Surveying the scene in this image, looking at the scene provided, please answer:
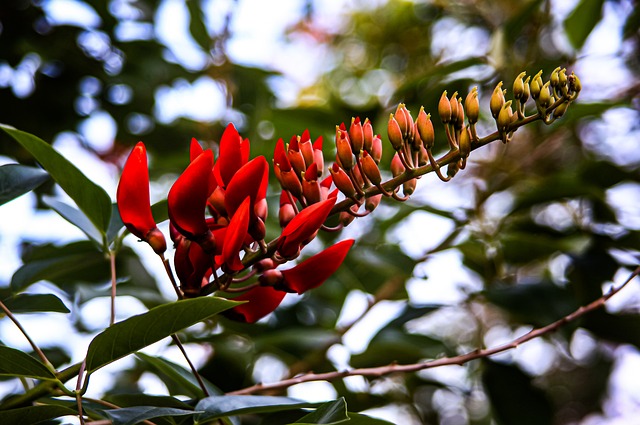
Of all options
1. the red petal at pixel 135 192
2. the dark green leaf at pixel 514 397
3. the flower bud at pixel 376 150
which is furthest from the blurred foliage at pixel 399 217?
the flower bud at pixel 376 150

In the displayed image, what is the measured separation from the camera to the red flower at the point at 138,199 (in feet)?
2.14

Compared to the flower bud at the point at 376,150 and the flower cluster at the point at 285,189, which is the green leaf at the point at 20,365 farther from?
the flower bud at the point at 376,150

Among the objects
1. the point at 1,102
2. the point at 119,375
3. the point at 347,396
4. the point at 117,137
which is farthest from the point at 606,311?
the point at 1,102

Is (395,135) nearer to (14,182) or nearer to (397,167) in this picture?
(397,167)

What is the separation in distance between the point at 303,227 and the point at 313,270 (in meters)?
0.06

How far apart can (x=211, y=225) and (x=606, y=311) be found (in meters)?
0.94

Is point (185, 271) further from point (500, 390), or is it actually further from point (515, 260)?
point (515, 260)

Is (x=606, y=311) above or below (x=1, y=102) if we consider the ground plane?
below

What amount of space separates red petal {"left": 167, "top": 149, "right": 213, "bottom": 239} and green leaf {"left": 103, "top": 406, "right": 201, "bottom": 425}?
0.16 metres

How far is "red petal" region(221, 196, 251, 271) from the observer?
0.62m

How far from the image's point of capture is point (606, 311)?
1.33 metres

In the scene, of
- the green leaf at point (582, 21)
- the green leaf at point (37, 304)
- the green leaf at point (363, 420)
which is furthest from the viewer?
the green leaf at point (582, 21)

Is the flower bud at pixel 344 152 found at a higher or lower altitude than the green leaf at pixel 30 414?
higher

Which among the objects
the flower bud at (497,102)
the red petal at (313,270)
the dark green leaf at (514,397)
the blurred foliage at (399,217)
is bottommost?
the dark green leaf at (514,397)
